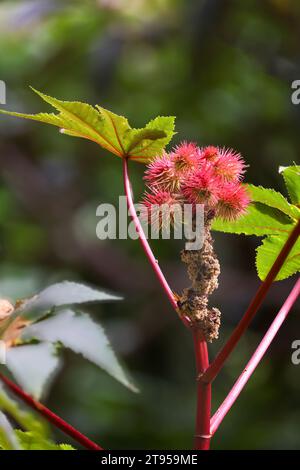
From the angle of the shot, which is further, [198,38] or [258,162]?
[258,162]

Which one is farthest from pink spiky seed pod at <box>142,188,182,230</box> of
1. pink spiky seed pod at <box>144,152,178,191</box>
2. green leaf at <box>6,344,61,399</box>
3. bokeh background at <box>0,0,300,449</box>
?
bokeh background at <box>0,0,300,449</box>

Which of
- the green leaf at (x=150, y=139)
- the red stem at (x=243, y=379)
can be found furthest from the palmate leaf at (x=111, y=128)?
the red stem at (x=243, y=379)

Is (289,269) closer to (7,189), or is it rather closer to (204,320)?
(204,320)

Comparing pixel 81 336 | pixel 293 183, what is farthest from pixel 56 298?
pixel 293 183

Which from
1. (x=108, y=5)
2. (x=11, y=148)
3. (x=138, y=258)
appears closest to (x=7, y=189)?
(x=11, y=148)

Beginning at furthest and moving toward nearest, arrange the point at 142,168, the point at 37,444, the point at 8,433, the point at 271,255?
the point at 142,168, the point at 271,255, the point at 37,444, the point at 8,433

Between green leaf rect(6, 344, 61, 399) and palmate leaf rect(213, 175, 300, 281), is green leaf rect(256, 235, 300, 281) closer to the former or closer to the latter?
palmate leaf rect(213, 175, 300, 281)

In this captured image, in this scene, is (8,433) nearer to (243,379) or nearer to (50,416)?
(50,416)
